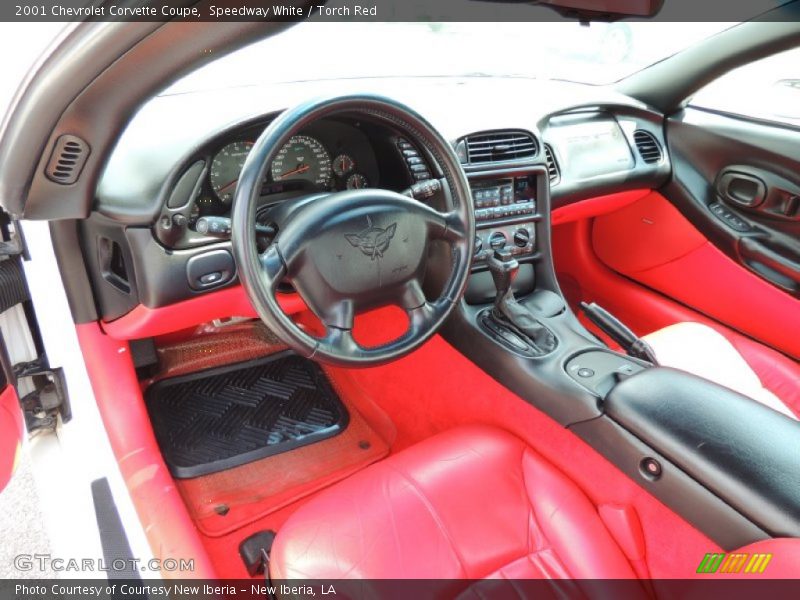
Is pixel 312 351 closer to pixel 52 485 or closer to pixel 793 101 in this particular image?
pixel 52 485

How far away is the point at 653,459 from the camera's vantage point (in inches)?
43.9

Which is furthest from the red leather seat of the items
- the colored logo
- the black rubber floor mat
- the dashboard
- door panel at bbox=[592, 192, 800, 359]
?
door panel at bbox=[592, 192, 800, 359]

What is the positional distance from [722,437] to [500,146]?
3.14 ft

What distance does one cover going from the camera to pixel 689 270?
2168mm

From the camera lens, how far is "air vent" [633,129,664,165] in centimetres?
210

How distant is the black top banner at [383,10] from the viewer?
2.24 ft

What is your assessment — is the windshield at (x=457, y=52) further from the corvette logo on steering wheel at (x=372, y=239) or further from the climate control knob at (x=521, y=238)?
the corvette logo on steering wheel at (x=372, y=239)

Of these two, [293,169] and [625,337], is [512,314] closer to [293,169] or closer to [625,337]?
[625,337]

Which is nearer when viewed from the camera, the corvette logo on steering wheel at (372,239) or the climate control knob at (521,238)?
the corvette logo on steering wheel at (372,239)

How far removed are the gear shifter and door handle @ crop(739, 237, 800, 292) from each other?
37.9 inches

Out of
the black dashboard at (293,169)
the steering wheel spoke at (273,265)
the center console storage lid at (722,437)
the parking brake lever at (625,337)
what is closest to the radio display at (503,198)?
the black dashboard at (293,169)

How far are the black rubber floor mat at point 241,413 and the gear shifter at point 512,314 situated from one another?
2.24 ft

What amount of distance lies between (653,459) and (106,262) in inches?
47.3

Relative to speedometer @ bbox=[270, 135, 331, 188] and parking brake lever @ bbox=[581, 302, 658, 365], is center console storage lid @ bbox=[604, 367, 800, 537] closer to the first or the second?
parking brake lever @ bbox=[581, 302, 658, 365]
